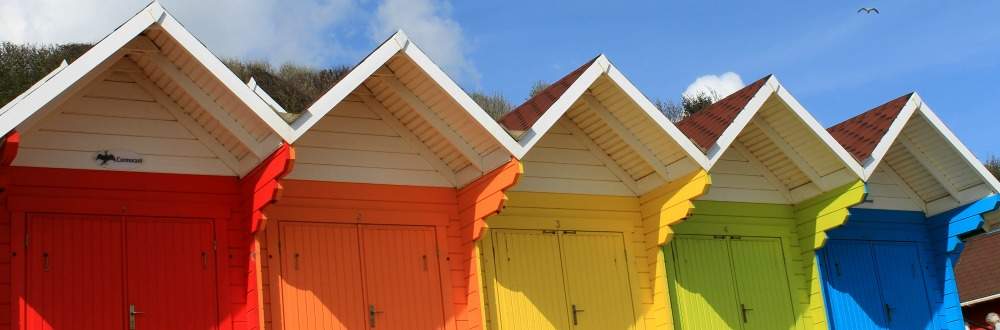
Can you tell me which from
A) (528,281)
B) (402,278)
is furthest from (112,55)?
(528,281)

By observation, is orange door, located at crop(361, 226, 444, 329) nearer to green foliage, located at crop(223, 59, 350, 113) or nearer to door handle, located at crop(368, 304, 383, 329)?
door handle, located at crop(368, 304, 383, 329)

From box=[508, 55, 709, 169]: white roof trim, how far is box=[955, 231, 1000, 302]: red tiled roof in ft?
51.0

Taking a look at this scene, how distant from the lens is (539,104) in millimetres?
12773

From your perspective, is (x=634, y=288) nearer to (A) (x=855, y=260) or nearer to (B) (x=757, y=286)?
(B) (x=757, y=286)

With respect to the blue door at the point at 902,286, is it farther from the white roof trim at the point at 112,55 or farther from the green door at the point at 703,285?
the white roof trim at the point at 112,55

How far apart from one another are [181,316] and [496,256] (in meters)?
3.33

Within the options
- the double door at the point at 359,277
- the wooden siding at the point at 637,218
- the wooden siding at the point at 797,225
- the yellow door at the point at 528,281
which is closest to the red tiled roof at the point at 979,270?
the wooden siding at the point at 797,225

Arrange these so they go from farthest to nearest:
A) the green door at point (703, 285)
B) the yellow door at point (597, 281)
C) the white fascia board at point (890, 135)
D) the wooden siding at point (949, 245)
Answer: the wooden siding at point (949, 245) → the white fascia board at point (890, 135) → the green door at point (703, 285) → the yellow door at point (597, 281)

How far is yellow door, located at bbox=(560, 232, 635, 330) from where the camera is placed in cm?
1288

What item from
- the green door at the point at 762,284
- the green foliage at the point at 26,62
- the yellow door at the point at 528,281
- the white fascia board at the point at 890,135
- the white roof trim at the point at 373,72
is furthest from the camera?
the green foliage at the point at 26,62

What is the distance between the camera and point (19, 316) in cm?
1003

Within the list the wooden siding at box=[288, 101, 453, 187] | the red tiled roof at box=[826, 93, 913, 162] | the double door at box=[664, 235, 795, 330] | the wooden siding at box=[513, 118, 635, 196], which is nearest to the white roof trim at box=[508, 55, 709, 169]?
the wooden siding at box=[513, 118, 635, 196]

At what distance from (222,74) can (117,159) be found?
54.0 inches

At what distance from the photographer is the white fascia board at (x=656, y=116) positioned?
1259 cm
